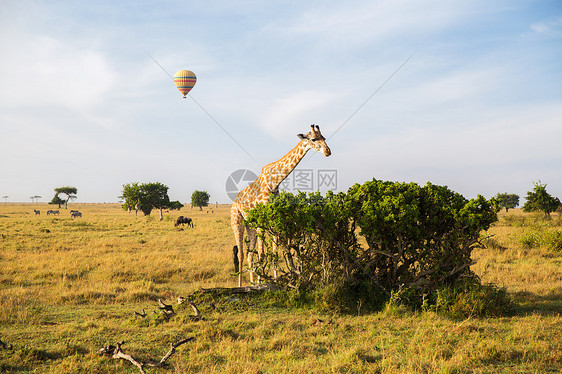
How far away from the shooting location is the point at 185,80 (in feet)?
90.7

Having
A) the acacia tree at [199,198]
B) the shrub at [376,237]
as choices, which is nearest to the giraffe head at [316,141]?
the shrub at [376,237]

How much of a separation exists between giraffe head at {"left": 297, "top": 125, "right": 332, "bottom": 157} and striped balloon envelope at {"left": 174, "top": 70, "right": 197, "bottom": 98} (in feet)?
61.7

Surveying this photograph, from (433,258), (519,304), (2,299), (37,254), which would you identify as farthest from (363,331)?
(37,254)

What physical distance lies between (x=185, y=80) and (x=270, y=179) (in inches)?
728

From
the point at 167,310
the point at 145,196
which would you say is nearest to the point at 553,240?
the point at 167,310

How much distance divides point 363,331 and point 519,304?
4928 millimetres

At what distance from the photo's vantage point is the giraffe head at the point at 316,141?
10916mm

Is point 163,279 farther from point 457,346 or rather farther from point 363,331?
point 457,346

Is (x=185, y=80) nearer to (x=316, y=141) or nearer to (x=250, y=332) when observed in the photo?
(x=316, y=141)

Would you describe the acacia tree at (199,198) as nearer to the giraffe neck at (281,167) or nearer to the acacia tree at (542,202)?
the acacia tree at (542,202)

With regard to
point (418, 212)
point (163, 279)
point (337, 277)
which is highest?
point (418, 212)

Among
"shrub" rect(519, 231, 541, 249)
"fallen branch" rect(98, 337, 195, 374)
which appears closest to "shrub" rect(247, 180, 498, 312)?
"fallen branch" rect(98, 337, 195, 374)

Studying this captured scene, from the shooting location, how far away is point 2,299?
10.5 m

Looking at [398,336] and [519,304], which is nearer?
[398,336]
